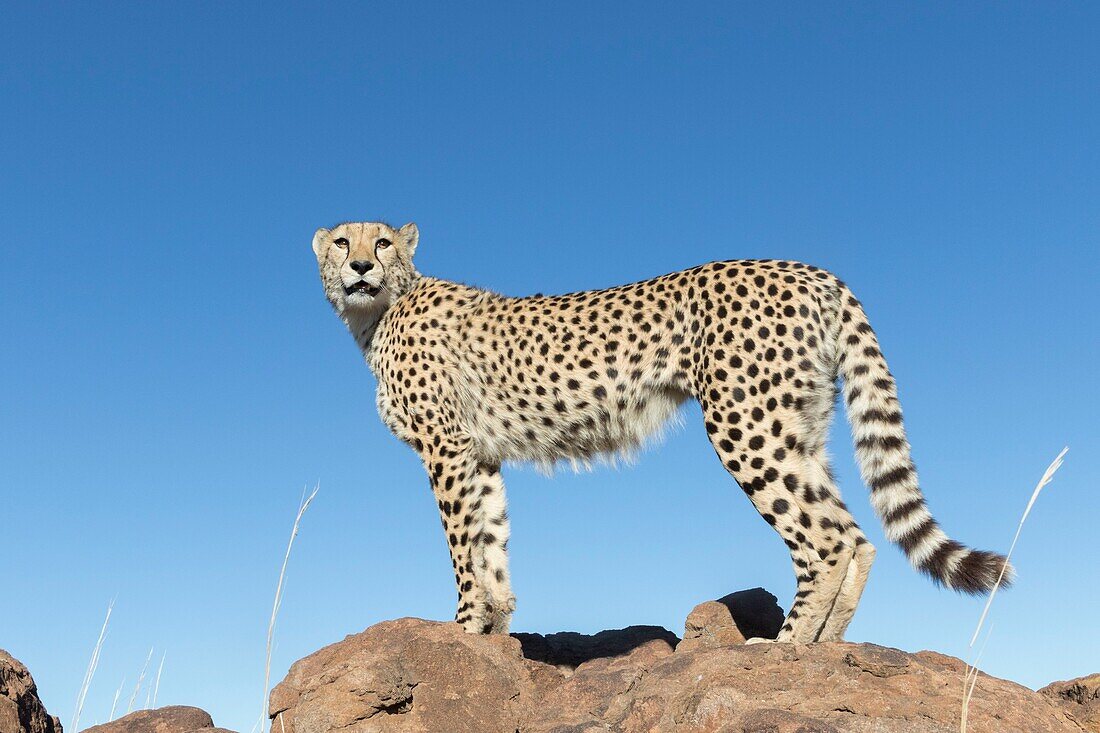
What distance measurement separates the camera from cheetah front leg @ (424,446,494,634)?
6441 millimetres

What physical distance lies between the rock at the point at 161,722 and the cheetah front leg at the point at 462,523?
160 cm

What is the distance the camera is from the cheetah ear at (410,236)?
7.88 metres

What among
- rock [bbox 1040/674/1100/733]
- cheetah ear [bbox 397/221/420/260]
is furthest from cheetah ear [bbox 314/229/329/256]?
rock [bbox 1040/674/1100/733]

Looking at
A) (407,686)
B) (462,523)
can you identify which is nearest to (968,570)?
(407,686)

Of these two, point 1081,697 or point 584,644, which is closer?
point 1081,697

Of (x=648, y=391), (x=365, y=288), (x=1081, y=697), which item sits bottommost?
(x=1081, y=697)

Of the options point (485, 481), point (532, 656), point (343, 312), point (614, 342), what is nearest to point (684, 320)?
point (614, 342)

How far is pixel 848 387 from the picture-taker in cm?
611

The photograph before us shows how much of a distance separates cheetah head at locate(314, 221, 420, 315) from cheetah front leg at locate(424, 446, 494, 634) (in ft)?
4.62

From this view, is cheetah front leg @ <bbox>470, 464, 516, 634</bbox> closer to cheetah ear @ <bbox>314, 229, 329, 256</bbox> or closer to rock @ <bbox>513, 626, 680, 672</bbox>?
rock @ <bbox>513, 626, 680, 672</bbox>

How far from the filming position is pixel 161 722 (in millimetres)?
5723

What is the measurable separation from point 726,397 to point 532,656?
2.08 m

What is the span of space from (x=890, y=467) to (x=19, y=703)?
4.92m

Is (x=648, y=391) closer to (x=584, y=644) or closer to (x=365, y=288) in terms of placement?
(x=584, y=644)
